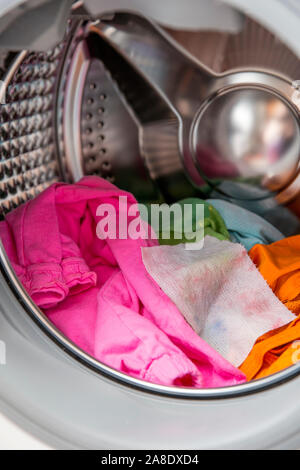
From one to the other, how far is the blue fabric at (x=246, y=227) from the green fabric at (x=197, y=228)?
2cm

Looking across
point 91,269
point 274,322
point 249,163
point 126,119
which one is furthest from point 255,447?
point 126,119

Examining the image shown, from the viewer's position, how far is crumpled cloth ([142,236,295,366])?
0.70 m

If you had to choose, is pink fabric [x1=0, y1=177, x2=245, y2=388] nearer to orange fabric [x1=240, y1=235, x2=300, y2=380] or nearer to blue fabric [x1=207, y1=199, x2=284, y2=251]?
orange fabric [x1=240, y1=235, x2=300, y2=380]

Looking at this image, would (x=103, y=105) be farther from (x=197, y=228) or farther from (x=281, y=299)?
(x=281, y=299)

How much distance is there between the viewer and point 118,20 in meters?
0.88

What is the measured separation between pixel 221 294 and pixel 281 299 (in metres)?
0.09

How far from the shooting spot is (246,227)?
866mm

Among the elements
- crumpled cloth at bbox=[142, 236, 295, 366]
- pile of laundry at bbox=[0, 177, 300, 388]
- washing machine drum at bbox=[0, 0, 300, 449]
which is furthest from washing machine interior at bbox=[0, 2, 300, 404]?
crumpled cloth at bbox=[142, 236, 295, 366]

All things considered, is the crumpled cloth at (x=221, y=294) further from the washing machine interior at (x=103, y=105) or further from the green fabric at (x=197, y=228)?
the washing machine interior at (x=103, y=105)

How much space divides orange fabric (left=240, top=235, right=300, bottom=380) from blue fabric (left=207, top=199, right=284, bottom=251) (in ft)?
0.12

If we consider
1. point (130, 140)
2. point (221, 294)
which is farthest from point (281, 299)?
point (130, 140)

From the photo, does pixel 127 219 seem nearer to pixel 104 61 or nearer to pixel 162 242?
pixel 162 242

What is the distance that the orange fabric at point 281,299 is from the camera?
0.67m
